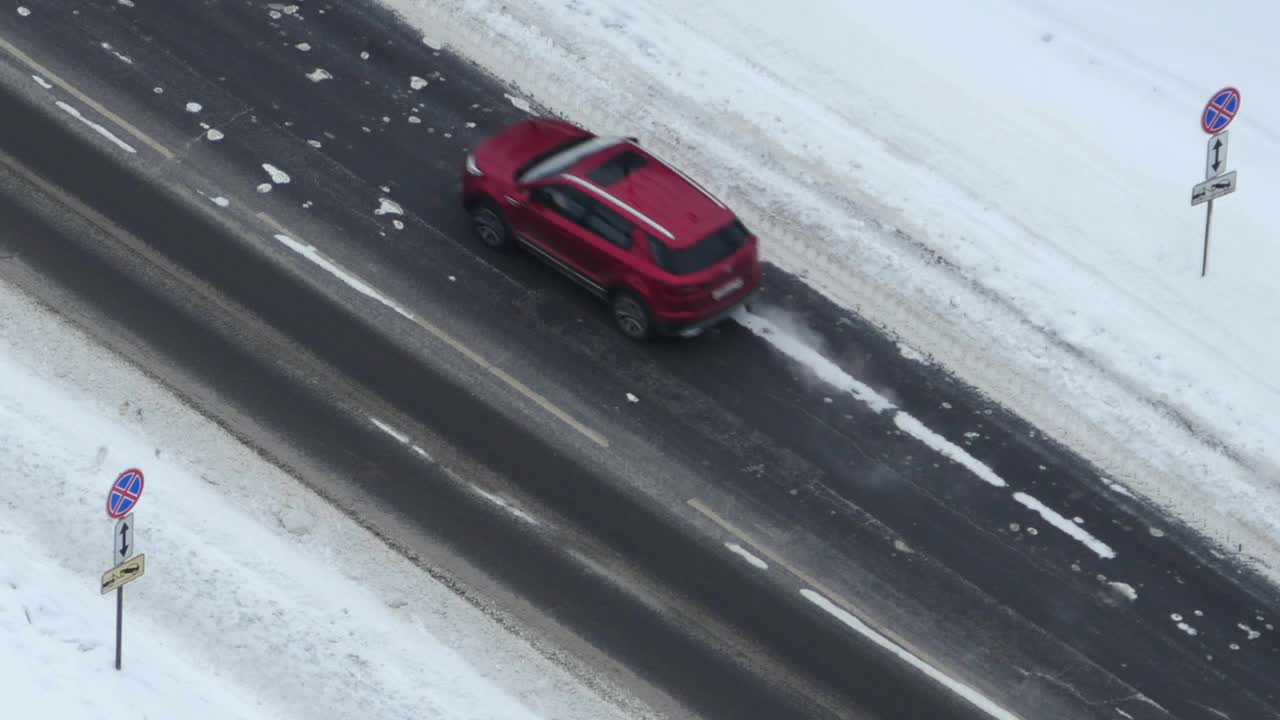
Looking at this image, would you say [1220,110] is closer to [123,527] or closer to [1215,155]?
[1215,155]

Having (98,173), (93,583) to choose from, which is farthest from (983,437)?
(98,173)

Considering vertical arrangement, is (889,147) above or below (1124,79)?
below

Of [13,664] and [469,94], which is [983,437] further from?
[13,664]

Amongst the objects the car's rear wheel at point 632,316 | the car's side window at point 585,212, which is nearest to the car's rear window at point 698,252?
the car's side window at point 585,212

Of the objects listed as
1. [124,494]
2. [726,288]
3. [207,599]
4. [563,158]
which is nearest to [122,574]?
[124,494]

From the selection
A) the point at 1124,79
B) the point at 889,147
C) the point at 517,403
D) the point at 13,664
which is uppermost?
the point at 1124,79

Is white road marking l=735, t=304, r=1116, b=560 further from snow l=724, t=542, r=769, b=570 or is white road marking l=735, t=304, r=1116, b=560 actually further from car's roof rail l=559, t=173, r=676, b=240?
snow l=724, t=542, r=769, b=570

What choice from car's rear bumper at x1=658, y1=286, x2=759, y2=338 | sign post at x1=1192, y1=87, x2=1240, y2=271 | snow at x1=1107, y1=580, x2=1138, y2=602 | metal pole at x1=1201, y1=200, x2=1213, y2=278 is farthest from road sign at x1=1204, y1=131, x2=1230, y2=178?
car's rear bumper at x1=658, y1=286, x2=759, y2=338
